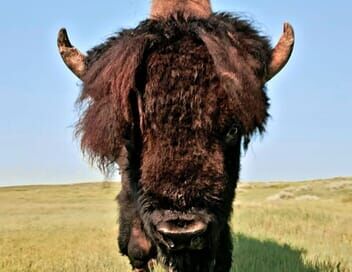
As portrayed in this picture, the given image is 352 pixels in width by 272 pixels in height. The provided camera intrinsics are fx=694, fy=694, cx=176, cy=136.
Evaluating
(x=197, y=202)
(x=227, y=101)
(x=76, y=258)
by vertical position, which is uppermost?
(x=227, y=101)

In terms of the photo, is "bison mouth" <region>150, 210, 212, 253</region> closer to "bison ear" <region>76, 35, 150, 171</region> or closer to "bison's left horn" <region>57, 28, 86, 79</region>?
"bison ear" <region>76, 35, 150, 171</region>

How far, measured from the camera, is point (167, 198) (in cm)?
502

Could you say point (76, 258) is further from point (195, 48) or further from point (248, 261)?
point (195, 48)

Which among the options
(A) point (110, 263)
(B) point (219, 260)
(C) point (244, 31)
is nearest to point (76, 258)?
(A) point (110, 263)

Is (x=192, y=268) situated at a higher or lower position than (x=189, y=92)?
lower

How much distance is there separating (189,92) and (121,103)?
23.1 inches

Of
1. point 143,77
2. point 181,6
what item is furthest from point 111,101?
point 181,6

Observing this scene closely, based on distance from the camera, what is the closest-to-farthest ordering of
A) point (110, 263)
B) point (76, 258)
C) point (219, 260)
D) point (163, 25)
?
1. point (163, 25)
2. point (219, 260)
3. point (110, 263)
4. point (76, 258)

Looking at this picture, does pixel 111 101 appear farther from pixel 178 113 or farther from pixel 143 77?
pixel 178 113

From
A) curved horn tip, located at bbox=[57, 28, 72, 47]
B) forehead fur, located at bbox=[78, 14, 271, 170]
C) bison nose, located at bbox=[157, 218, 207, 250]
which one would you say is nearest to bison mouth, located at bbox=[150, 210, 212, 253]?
bison nose, located at bbox=[157, 218, 207, 250]

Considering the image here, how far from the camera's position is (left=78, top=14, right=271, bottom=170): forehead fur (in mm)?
5449

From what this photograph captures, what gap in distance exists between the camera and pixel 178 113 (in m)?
5.22

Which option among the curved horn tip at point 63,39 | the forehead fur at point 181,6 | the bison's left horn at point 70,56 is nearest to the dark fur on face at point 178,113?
the bison's left horn at point 70,56

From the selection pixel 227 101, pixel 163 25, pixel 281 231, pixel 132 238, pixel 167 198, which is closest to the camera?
pixel 167 198
